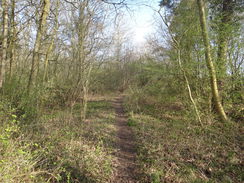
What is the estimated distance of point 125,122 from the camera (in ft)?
22.8

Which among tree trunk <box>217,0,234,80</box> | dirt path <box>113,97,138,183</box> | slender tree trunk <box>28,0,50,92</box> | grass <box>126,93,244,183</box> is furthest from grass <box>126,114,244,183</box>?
slender tree trunk <box>28,0,50,92</box>

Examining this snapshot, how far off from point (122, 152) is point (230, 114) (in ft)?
18.0

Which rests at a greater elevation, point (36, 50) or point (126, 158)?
point (36, 50)

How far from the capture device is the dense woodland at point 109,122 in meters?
3.00

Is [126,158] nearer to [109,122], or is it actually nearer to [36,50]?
[109,122]

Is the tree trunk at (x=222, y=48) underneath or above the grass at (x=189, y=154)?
above

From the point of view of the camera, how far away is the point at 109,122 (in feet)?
21.4

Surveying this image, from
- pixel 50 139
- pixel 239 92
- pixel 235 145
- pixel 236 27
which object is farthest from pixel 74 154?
pixel 236 27

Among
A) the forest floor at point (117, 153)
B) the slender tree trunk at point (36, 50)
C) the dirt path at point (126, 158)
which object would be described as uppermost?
the slender tree trunk at point (36, 50)

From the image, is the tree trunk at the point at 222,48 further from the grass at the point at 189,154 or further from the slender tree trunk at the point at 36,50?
the slender tree trunk at the point at 36,50

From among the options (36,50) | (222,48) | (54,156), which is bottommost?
(54,156)

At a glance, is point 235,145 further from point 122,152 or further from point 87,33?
point 87,33

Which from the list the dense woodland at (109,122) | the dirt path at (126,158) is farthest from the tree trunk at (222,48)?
the dirt path at (126,158)

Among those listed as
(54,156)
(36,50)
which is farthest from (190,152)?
(36,50)
